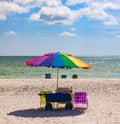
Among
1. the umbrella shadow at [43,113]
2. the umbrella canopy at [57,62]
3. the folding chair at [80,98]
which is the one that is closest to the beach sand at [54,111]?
the umbrella shadow at [43,113]

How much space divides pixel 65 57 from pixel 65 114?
2152mm

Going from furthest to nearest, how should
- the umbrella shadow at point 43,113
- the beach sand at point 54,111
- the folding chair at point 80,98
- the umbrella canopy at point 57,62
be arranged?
the folding chair at point 80,98 < the umbrella canopy at point 57,62 < the umbrella shadow at point 43,113 < the beach sand at point 54,111

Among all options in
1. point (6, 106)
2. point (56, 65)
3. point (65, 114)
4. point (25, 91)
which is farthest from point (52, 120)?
point (25, 91)

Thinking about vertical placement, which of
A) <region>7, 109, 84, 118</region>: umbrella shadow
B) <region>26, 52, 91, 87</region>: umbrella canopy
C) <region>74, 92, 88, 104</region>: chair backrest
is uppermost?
<region>26, 52, 91, 87</region>: umbrella canopy

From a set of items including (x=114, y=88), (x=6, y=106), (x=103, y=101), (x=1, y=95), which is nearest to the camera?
(x=6, y=106)

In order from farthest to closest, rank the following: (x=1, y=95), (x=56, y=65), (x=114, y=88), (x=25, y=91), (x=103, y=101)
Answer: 1. (x=114, y=88)
2. (x=25, y=91)
3. (x=1, y=95)
4. (x=103, y=101)
5. (x=56, y=65)

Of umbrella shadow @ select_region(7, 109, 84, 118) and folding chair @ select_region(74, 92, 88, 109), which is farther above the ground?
folding chair @ select_region(74, 92, 88, 109)

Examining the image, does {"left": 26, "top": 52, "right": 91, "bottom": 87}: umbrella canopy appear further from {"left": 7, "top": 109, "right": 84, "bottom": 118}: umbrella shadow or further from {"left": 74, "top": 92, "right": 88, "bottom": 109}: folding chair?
{"left": 7, "top": 109, "right": 84, "bottom": 118}: umbrella shadow

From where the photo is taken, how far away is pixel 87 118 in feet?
39.6

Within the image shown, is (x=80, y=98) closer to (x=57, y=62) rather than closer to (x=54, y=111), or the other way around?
(x=54, y=111)

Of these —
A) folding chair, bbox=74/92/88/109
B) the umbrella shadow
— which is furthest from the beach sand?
folding chair, bbox=74/92/88/109

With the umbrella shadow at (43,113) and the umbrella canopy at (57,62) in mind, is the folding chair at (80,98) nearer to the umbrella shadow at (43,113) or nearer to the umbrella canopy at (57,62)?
the umbrella shadow at (43,113)

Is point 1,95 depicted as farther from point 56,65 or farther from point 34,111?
point 56,65

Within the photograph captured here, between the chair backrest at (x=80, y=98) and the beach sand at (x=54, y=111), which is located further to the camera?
the chair backrest at (x=80, y=98)
